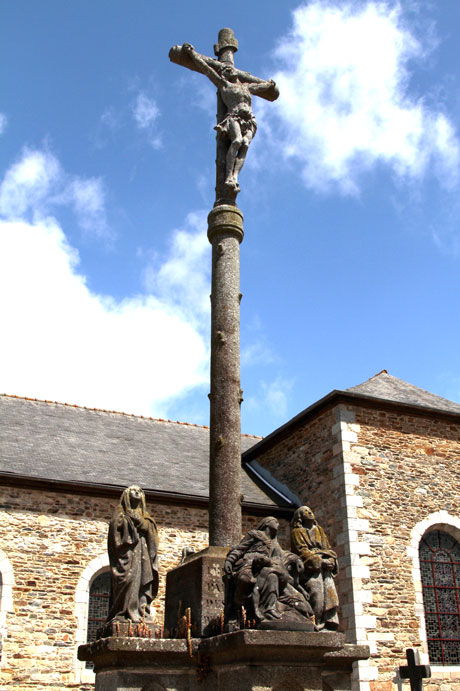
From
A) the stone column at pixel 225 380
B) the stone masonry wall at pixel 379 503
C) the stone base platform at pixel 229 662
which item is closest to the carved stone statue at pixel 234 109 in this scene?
the stone column at pixel 225 380

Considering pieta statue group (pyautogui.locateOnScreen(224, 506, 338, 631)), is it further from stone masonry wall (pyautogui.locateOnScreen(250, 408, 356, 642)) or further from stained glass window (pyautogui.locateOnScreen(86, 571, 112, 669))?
stained glass window (pyautogui.locateOnScreen(86, 571, 112, 669))

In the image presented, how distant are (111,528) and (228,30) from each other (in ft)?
19.7

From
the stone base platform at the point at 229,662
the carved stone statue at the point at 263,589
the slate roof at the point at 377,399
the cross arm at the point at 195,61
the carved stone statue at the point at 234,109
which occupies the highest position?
the cross arm at the point at 195,61

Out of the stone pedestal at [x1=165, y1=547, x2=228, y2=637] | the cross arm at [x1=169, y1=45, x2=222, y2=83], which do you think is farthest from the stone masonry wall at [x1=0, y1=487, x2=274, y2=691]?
the cross arm at [x1=169, y1=45, x2=222, y2=83]

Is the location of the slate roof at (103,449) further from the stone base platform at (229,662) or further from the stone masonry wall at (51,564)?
the stone base platform at (229,662)

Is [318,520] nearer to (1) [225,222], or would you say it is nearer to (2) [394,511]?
(2) [394,511]

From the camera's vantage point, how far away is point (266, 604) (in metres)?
4.61

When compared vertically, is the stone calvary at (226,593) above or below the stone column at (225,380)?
below

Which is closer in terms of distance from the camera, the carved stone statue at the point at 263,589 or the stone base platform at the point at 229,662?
the stone base platform at the point at 229,662

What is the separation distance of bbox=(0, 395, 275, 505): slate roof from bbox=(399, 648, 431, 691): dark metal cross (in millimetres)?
3852

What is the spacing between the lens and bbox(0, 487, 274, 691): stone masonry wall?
962 cm

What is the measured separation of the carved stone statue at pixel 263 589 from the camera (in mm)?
4531

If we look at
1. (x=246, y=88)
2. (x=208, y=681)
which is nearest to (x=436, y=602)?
(x=208, y=681)

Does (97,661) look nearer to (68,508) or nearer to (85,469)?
(68,508)
